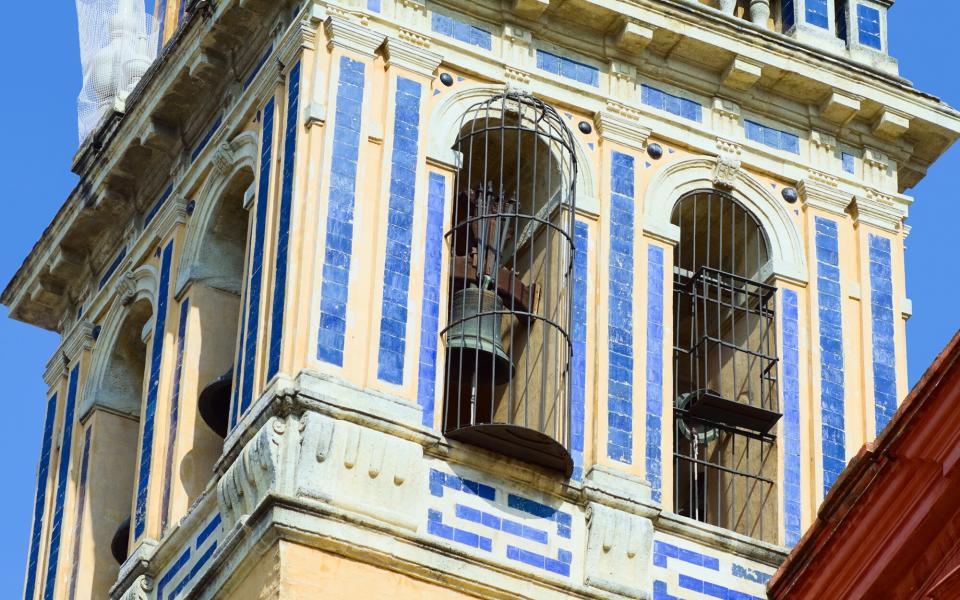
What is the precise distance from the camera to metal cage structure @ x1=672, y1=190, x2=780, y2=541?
88.4ft

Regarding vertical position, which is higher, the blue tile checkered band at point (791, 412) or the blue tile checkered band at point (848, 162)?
the blue tile checkered band at point (848, 162)

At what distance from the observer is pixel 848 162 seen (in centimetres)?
2888

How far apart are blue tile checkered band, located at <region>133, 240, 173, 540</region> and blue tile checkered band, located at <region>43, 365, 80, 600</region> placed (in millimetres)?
2066

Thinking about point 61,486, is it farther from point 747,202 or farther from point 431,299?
point 747,202

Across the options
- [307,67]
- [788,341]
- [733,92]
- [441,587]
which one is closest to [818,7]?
[733,92]

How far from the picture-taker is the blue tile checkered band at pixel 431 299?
25172 millimetres

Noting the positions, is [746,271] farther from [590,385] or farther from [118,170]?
[118,170]

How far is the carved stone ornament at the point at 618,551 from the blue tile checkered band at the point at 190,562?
9.96ft

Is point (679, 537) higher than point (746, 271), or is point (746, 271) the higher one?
point (746, 271)

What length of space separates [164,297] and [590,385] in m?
4.47

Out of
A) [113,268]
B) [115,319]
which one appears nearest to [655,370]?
[115,319]

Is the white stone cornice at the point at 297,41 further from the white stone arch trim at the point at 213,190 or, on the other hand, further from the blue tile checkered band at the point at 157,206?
the blue tile checkered band at the point at 157,206

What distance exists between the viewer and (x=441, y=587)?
24078mm

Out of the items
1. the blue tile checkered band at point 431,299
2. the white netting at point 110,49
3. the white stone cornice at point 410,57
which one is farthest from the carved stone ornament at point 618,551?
the white netting at point 110,49
